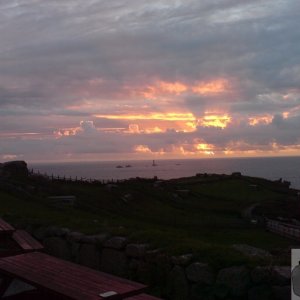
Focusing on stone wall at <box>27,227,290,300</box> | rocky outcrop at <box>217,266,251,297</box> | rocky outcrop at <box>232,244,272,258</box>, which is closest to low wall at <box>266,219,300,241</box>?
rocky outcrop at <box>232,244,272,258</box>

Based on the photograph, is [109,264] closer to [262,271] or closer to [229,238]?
[262,271]

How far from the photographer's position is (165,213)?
28.3m

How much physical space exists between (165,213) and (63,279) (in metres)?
22.7

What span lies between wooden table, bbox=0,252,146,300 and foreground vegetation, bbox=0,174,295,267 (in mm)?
2204

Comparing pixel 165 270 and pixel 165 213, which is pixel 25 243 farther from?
pixel 165 213

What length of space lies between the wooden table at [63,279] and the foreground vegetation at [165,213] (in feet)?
7.23

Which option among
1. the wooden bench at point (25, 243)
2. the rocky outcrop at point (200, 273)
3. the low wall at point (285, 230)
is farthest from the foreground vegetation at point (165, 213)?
the wooden bench at point (25, 243)

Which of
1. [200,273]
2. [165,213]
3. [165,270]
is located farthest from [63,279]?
[165,213]

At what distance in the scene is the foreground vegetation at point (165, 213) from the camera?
892 centimetres

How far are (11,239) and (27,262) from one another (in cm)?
180

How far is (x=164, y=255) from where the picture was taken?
26.2 feet

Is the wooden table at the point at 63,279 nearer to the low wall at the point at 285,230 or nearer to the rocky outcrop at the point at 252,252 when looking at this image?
the rocky outcrop at the point at 252,252

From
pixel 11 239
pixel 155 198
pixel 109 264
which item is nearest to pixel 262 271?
pixel 109 264

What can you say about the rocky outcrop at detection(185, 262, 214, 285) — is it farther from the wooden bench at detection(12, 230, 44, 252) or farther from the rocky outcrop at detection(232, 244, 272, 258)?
the wooden bench at detection(12, 230, 44, 252)
